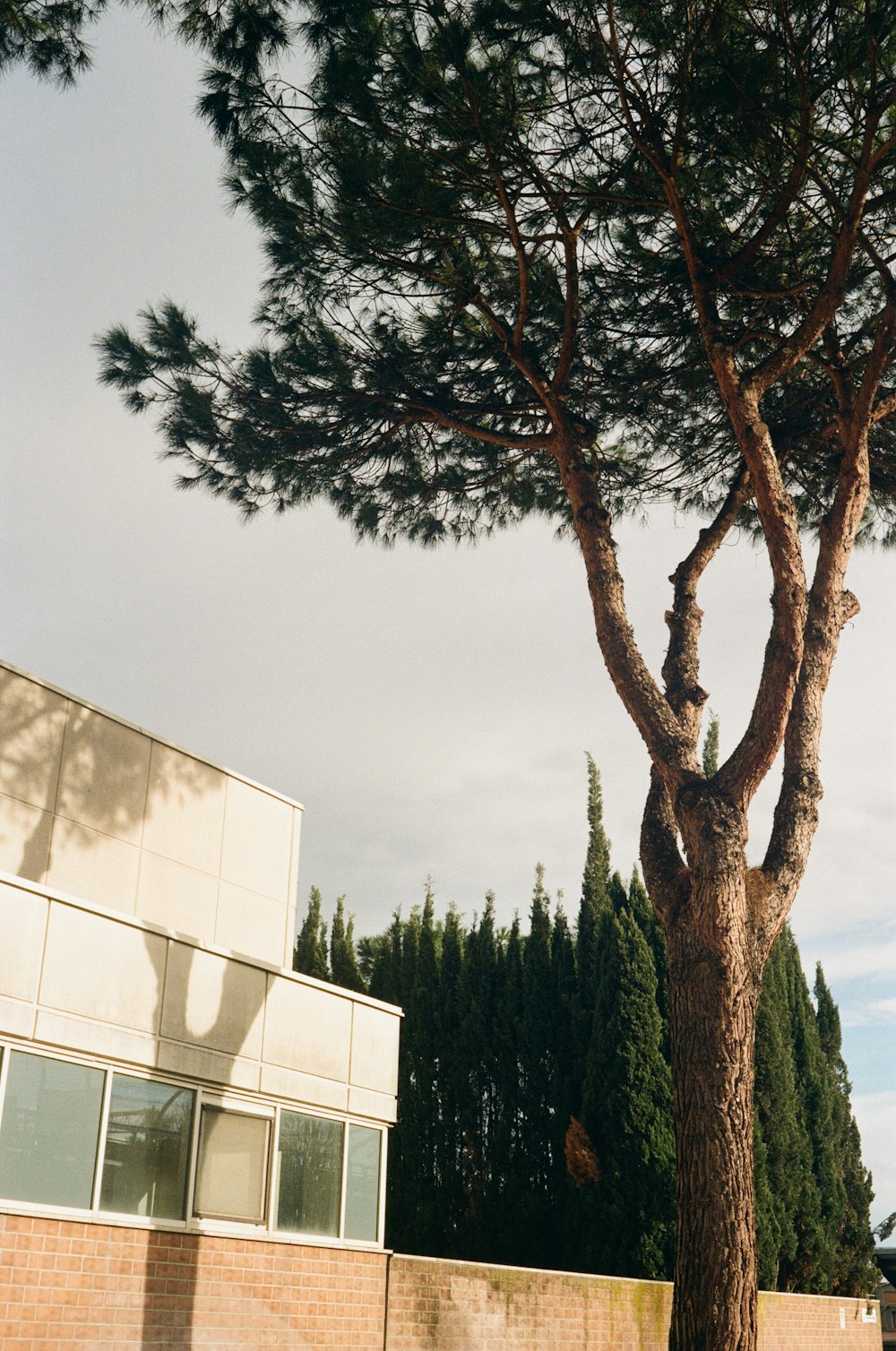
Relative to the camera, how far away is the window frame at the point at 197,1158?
7.96m

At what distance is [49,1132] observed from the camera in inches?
316

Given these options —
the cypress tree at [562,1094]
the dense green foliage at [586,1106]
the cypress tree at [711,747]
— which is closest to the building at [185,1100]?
the dense green foliage at [586,1106]

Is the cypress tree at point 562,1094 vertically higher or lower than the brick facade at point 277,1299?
higher

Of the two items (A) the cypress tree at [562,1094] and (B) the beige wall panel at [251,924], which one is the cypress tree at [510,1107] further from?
(B) the beige wall panel at [251,924]

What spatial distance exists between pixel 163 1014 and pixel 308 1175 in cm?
208

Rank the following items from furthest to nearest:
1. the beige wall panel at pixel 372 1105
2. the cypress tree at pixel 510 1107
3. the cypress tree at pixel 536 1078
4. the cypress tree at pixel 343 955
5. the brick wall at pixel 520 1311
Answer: the cypress tree at pixel 343 955 < the cypress tree at pixel 510 1107 < the cypress tree at pixel 536 1078 < the beige wall panel at pixel 372 1105 < the brick wall at pixel 520 1311

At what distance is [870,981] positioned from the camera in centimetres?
1819

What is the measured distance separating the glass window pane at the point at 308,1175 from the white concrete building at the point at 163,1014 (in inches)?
0.7

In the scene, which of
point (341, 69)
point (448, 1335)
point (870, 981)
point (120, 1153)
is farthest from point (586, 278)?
point (870, 981)

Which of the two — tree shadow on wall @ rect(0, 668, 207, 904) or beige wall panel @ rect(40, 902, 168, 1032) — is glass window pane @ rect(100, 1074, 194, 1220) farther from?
tree shadow on wall @ rect(0, 668, 207, 904)

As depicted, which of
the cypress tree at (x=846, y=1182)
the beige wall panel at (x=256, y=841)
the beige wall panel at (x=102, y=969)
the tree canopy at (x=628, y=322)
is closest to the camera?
the beige wall panel at (x=102, y=969)

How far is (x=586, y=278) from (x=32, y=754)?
243 inches

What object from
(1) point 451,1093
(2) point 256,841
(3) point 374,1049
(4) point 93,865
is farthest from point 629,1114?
(4) point 93,865

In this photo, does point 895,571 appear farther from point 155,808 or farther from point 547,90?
point 155,808
